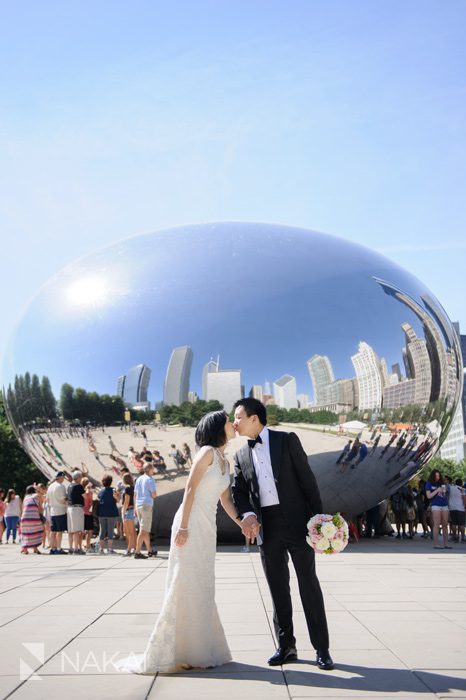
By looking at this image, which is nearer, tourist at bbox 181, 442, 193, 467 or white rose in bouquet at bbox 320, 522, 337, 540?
white rose in bouquet at bbox 320, 522, 337, 540

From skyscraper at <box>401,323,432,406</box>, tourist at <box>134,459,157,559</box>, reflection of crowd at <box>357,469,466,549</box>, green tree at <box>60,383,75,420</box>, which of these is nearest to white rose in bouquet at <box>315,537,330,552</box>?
tourist at <box>134,459,157,559</box>

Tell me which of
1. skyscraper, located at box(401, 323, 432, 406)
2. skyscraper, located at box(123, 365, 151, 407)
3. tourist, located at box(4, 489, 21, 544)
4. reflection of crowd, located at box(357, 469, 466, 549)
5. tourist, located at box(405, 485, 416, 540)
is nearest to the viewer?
skyscraper, located at box(123, 365, 151, 407)

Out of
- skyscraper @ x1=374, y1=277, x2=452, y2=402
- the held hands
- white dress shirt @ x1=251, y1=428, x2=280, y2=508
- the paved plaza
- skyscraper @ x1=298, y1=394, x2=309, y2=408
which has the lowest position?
the paved plaza

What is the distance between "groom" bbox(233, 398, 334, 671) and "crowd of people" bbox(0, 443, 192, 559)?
6.93 m

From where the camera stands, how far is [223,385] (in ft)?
40.0

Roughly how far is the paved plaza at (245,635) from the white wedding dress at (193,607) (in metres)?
0.12

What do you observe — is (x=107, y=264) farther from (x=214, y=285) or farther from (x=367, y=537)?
(x=367, y=537)

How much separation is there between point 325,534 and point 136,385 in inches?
307

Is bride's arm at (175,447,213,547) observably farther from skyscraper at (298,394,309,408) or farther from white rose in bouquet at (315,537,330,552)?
skyscraper at (298,394,309,408)

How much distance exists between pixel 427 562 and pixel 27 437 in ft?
24.6

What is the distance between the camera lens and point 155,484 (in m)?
12.8

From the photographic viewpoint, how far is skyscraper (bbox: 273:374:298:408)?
12.2 m

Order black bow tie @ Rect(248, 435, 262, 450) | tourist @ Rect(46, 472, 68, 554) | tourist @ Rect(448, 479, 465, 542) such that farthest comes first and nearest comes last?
tourist @ Rect(448, 479, 465, 542), tourist @ Rect(46, 472, 68, 554), black bow tie @ Rect(248, 435, 262, 450)

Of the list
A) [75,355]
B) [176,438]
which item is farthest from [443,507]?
[75,355]
